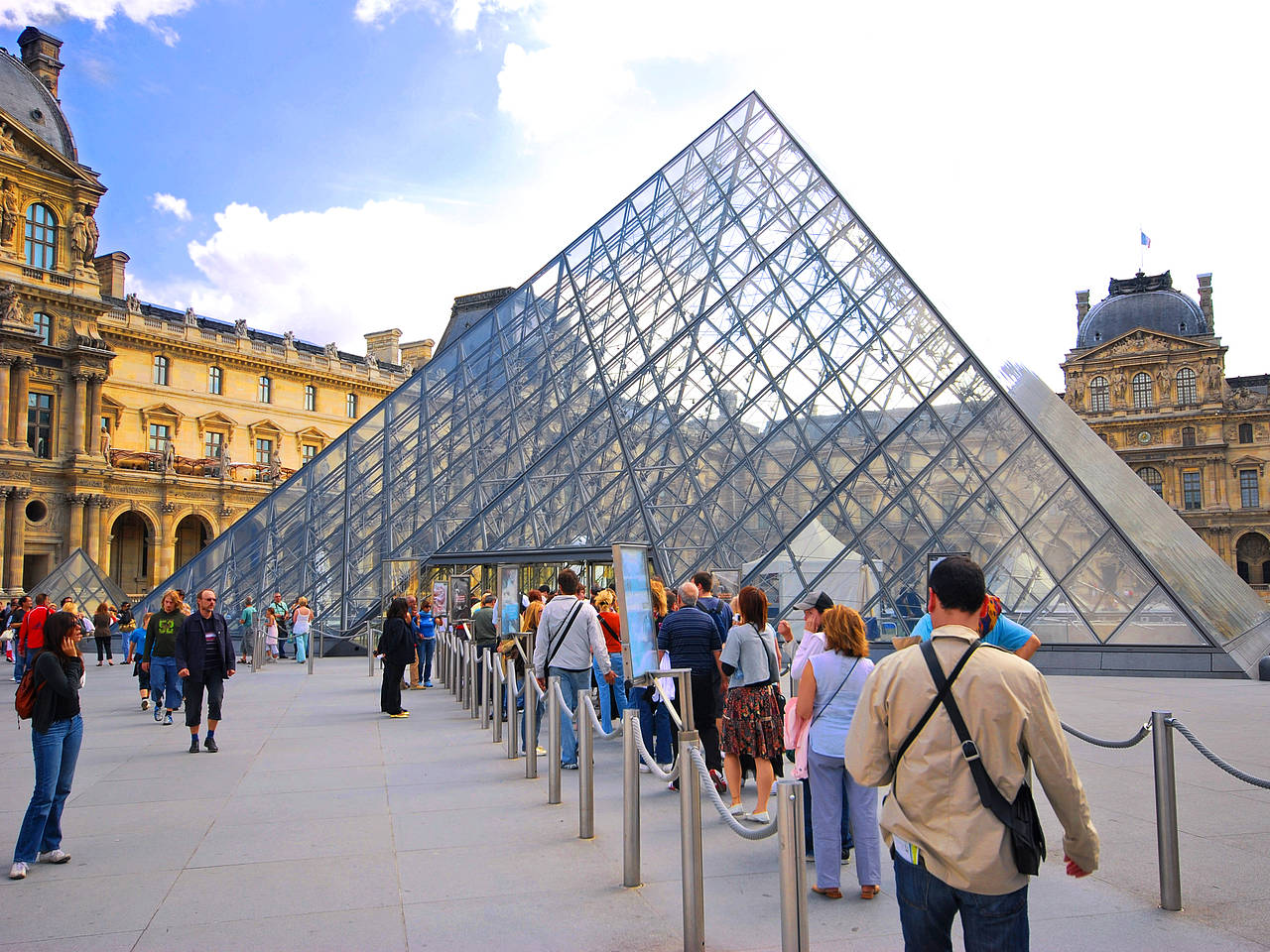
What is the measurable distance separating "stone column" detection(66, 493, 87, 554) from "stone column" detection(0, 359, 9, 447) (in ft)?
10.7

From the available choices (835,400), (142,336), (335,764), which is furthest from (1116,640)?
(142,336)

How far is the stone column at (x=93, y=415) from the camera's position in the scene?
4169cm

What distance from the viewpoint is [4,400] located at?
1512 inches

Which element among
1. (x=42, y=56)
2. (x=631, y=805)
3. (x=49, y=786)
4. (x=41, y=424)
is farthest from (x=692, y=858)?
(x=42, y=56)

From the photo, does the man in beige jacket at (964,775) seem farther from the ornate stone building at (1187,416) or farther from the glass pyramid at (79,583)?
the ornate stone building at (1187,416)

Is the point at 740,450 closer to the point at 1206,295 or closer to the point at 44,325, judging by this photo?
the point at 44,325

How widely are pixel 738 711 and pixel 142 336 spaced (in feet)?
152

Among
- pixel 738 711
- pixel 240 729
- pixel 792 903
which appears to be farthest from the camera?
pixel 240 729

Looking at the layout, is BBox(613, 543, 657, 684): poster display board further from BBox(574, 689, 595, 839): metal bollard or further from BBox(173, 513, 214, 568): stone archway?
BBox(173, 513, 214, 568): stone archway

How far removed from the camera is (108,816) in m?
6.43

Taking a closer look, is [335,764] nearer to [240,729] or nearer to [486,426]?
[240,729]

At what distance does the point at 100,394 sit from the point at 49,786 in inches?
1694

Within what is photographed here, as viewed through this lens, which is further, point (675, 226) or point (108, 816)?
point (675, 226)

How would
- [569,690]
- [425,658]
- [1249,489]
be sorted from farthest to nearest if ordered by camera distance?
[1249,489] → [425,658] → [569,690]
